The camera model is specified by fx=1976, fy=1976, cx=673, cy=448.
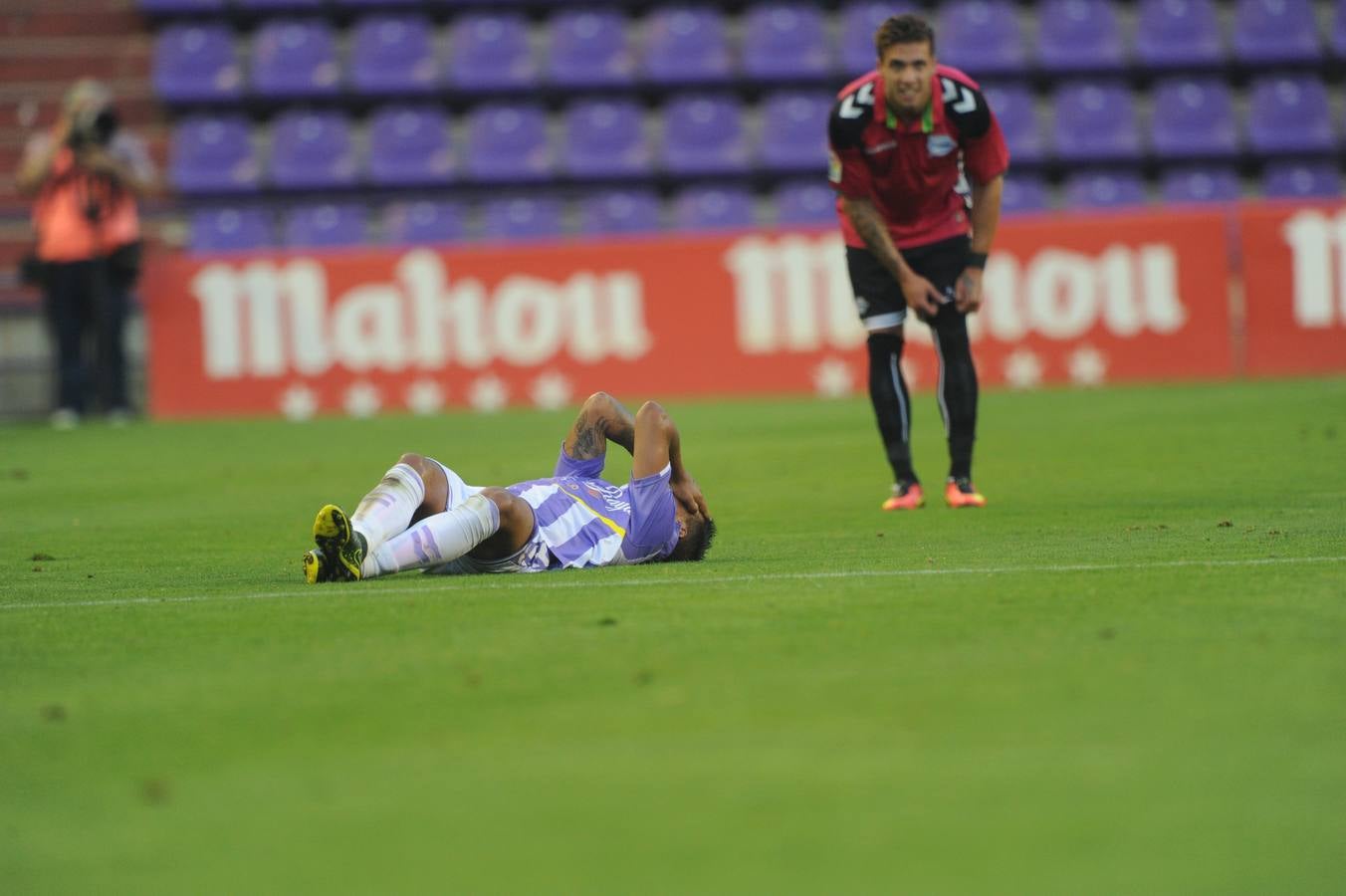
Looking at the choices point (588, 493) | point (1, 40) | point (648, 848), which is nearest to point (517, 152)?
point (1, 40)

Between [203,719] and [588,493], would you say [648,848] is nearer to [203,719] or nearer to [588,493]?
[203,719]

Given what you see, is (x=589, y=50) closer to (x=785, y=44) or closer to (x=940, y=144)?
(x=785, y=44)

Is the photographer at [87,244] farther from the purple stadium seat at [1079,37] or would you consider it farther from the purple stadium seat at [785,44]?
the purple stadium seat at [1079,37]

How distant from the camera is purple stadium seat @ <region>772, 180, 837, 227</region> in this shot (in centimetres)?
2011

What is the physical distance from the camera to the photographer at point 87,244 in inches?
690

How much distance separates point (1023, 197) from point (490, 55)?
19.6ft

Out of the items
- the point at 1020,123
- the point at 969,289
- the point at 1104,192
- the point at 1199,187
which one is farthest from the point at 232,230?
the point at 969,289

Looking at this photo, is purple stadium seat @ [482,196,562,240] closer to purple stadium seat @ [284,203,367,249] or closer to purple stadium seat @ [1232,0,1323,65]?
purple stadium seat @ [284,203,367,249]

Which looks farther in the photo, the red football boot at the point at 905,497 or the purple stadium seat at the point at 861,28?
the purple stadium seat at the point at 861,28

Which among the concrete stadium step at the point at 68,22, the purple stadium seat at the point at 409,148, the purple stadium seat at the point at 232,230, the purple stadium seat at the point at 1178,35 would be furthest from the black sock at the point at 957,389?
the concrete stadium step at the point at 68,22

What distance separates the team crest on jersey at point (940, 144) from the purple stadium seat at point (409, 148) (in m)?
12.5

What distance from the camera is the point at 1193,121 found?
21.4 meters

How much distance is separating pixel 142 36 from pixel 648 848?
66.8ft

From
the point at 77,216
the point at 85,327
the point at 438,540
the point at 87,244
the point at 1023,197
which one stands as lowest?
the point at 438,540
